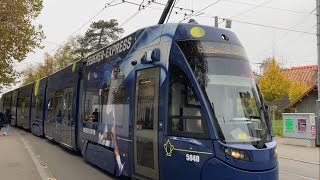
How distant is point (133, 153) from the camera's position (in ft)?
27.7

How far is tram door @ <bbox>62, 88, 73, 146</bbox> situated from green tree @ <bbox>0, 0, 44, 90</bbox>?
680cm

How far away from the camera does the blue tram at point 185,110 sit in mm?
6551

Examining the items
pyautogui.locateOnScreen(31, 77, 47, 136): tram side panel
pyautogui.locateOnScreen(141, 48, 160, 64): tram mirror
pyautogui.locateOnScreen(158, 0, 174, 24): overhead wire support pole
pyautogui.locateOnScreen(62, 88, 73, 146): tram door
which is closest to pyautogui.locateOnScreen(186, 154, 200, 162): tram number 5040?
pyautogui.locateOnScreen(141, 48, 160, 64): tram mirror

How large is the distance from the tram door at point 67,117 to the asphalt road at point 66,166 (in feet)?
2.03

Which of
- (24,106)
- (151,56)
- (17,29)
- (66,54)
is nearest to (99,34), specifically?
(66,54)

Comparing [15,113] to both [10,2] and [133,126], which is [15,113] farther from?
[133,126]

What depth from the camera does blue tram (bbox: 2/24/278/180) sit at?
6.55m

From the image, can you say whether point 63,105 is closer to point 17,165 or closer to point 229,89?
point 17,165

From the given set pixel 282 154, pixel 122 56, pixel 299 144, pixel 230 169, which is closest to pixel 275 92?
pixel 299 144

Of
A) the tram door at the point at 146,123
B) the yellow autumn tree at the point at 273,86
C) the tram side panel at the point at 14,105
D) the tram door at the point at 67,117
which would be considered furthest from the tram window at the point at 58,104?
the yellow autumn tree at the point at 273,86

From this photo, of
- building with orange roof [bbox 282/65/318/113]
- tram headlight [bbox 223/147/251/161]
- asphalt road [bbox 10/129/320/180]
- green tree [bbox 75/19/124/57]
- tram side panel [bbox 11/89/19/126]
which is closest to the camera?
tram headlight [bbox 223/147/251/161]

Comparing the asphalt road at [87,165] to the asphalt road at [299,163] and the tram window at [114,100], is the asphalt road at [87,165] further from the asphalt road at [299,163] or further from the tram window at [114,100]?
the tram window at [114,100]

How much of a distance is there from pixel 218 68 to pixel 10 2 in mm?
15799

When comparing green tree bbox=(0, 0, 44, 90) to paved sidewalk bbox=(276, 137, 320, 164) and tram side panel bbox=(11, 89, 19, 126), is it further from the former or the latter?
paved sidewalk bbox=(276, 137, 320, 164)
